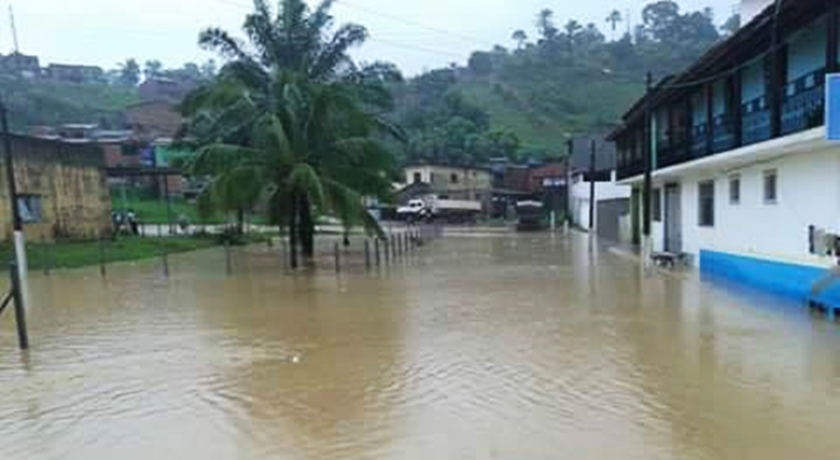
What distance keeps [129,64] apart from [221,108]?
115 meters

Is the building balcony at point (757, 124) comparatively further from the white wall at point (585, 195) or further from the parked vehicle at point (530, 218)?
the parked vehicle at point (530, 218)

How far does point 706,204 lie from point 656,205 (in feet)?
23.4

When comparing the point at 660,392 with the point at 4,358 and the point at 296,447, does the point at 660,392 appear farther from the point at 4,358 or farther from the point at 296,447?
the point at 4,358

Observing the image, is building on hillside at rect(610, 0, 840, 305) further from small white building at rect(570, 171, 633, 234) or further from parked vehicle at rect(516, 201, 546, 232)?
parked vehicle at rect(516, 201, 546, 232)

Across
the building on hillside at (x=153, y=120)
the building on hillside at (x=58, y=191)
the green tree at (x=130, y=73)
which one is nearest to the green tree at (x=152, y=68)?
the green tree at (x=130, y=73)

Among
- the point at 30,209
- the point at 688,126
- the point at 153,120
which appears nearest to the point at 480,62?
the point at 153,120

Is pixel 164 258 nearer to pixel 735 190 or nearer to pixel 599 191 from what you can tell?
pixel 735 190

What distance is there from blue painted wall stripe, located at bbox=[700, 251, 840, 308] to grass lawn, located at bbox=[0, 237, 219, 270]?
66.6 ft

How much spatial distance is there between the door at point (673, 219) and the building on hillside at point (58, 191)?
23.7 m

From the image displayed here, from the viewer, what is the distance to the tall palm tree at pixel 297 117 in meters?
26.0

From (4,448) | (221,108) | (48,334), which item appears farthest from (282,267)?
(4,448)

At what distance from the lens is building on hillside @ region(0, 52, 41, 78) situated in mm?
82375

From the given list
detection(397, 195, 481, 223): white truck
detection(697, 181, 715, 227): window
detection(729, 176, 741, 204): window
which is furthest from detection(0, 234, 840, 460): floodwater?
detection(397, 195, 481, 223): white truck

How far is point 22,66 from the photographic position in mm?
90938
